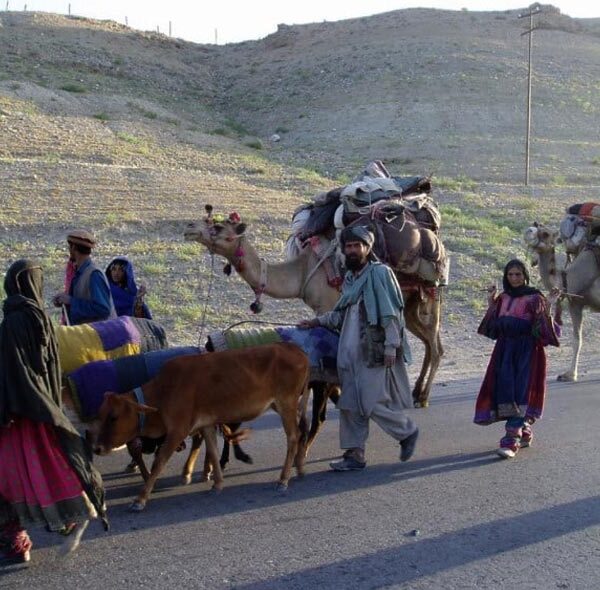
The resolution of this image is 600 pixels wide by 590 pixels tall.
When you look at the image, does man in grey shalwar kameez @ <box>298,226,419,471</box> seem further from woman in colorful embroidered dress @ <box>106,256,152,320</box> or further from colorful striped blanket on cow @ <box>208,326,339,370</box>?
woman in colorful embroidered dress @ <box>106,256,152,320</box>

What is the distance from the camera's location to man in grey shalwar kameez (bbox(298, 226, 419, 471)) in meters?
7.75

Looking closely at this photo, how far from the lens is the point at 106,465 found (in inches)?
314

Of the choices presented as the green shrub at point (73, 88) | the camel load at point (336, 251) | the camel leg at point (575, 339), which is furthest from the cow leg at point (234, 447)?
the green shrub at point (73, 88)

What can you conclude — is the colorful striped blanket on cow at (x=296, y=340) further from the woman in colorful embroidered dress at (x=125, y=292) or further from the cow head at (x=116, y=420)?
the woman in colorful embroidered dress at (x=125, y=292)

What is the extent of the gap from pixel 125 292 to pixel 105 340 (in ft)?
6.09

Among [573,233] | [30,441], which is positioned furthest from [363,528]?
[573,233]

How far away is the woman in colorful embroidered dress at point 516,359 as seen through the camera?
8430 mm

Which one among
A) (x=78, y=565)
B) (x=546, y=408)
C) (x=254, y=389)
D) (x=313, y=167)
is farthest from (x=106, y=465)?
(x=313, y=167)

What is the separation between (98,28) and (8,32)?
6705 millimetres

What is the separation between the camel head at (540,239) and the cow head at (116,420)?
717cm

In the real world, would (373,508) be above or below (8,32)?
below

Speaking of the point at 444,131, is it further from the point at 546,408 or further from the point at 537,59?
the point at 546,408

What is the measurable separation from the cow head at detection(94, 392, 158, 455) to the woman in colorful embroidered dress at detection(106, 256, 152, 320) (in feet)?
8.74

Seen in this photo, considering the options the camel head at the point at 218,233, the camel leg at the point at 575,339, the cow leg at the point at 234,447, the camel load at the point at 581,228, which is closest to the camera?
the cow leg at the point at 234,447
